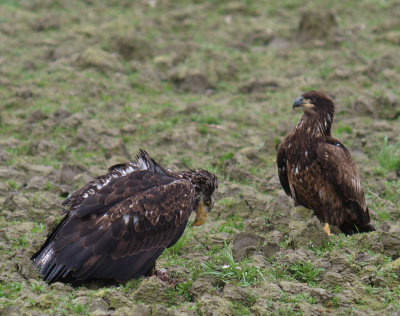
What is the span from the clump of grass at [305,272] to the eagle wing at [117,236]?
1.14 metres

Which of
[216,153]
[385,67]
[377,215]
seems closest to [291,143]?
[377,215]

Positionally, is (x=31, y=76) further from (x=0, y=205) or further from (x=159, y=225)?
(x=159, y=225)

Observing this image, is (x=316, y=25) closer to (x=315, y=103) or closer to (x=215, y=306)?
(x=315, y=103)

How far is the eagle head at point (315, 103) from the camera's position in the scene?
914 centimetres

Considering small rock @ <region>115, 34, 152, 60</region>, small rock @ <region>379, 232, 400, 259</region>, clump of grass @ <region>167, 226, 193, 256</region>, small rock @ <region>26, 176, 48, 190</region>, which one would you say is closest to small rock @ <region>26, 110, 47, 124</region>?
small rock @ <region>26, 176, 48, 190</region>

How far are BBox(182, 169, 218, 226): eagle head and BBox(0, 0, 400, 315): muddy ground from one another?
233 millimetres

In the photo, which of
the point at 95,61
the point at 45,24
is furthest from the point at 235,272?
the point at 45,24

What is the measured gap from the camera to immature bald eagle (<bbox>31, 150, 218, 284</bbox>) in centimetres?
671

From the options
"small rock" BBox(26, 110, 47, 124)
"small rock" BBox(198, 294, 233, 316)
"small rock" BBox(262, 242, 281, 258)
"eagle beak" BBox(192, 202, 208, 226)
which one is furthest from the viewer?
"small rock" BBox(26, 110, 47, 124)

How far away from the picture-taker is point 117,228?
6.90 m

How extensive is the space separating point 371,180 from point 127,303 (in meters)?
5.19

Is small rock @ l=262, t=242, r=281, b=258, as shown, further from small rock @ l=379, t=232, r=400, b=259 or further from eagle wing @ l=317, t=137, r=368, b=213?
eagle wing @ l=317, t=137, r=368, b=213

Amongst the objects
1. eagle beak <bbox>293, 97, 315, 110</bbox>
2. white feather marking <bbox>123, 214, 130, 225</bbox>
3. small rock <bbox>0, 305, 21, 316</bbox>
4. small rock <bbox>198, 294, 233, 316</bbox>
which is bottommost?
small rock <bbox>198, 294, 233, 316</bbox>

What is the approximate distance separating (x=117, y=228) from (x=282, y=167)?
294cm
